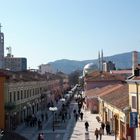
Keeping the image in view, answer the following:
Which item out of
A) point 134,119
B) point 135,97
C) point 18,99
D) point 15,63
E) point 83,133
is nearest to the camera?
point 134,119

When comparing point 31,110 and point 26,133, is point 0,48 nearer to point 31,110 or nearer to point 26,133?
point 31,110

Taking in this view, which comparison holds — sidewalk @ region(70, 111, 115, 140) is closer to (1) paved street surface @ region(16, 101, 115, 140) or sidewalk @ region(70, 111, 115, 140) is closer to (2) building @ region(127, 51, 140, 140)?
(1) paved street surface @ region(16, 101, 115, 140)

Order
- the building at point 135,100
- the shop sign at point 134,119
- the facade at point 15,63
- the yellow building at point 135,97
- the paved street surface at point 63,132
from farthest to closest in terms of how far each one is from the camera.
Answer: the facade at point 15,63 → the paved street surface at point 63,132 → the yellow building at point 135,97 → the building at point 135,100 → the shop sign at point 134,119

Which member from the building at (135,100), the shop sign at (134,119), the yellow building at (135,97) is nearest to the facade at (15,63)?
the building at (135,100)

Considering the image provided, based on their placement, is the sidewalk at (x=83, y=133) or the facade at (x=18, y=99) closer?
the sidewalk at (x=83, y=133)

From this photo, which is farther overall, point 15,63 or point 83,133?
point 15,63

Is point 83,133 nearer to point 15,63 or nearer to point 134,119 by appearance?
point 134,119

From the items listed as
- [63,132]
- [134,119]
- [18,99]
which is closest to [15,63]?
[18,99]

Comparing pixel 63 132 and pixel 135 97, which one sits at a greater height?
pixel 135 97

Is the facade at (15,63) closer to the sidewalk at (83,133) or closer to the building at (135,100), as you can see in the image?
the sidewalk at (83,133)

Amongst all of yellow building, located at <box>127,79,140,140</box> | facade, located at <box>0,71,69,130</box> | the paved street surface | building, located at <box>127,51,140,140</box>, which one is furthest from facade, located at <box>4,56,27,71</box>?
yellow building, located at <box>127,79,140,140</box>

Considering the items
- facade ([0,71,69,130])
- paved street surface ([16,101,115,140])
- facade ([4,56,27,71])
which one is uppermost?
facade ([4,56,27,71])

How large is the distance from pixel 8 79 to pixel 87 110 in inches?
913

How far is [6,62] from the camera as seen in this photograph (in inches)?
6531
